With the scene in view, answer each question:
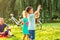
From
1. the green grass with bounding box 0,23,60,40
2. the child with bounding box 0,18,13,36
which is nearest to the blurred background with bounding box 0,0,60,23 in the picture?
the green grass with bounding box 0,23,60,40

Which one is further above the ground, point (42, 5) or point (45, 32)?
point (42, 5)

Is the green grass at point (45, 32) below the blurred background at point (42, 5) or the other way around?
below

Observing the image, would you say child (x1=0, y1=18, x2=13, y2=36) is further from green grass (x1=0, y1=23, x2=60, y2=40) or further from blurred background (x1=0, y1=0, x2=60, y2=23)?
blurred background (x1=0, y1=0, x2=60, y2=23)

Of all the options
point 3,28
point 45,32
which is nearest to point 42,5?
point 45,32

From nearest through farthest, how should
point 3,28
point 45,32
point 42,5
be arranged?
point 3,28, point 45,32, point 42,5

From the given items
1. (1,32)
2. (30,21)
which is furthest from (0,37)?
(30,21)

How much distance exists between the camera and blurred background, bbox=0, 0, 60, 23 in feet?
37.4

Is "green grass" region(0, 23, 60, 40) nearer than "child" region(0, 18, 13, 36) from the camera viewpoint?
No

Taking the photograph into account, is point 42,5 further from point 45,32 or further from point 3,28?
point 3,28

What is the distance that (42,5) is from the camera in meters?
11.6

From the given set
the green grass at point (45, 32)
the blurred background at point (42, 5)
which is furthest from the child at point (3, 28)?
the blurred background at point (42, 5)

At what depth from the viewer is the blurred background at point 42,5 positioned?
11398 mm

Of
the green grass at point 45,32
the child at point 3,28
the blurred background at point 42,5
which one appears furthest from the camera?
the blurred background at point 42,5

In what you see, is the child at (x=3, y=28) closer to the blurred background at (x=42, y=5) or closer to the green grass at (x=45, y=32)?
the green grass at (x=45, y=32)
